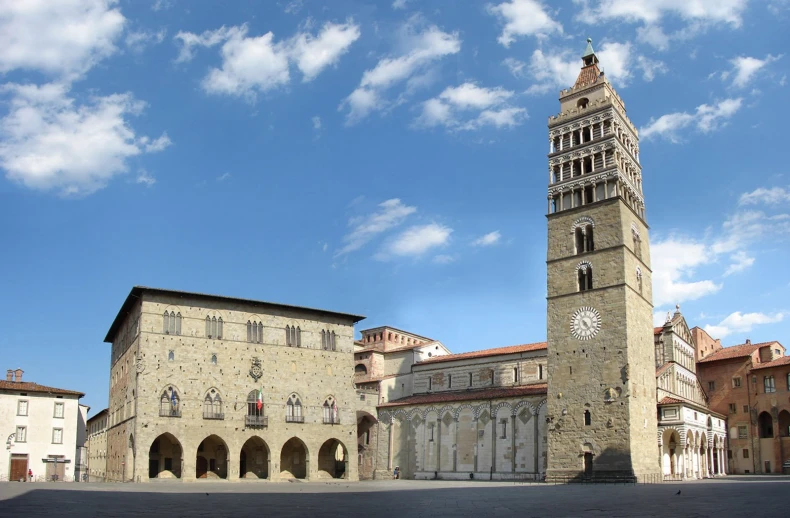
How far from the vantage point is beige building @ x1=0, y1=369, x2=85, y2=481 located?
4894 cm

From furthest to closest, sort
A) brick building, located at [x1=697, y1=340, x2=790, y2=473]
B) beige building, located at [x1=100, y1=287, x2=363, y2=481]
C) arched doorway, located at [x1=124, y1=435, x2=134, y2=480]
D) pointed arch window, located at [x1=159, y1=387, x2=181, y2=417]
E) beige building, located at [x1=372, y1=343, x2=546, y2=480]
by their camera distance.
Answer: brick building, located at [x1=697, y1=340, x2=790, y2=473] < beige building, located at [x1=372, y1=343, x2=546, y2=480] < beige building, located at [x1=100, y1=287, x2=363, y2=481] < pointed arch window, located at [x1=159, y1=387, x2=181, y2=417] < arched doorway, located at [x1=124, y1=435, x2=134, y2=480]

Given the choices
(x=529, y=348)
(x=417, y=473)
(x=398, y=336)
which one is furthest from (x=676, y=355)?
(x=398, y=336)

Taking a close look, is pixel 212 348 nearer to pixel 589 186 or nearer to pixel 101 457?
pixel 101 457

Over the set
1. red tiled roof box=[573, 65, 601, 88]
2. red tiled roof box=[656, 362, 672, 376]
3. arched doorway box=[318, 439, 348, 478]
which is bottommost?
arched doorway box=[318, 439, 348, 478]

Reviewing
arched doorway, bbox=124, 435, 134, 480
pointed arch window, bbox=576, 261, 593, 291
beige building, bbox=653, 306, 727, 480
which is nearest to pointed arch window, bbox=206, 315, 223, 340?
arched doorway, bbox=124, 435, 134, 480

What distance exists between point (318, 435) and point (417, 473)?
811 cm

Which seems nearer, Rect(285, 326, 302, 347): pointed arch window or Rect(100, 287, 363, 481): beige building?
Rect(100, 287, 363, 481): beige building

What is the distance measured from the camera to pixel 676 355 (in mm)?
50531

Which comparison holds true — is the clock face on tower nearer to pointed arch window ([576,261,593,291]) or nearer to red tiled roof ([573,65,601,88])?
pointed arch window ([576,261,593,291])

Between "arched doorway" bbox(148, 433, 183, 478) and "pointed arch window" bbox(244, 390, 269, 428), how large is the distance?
450 cm

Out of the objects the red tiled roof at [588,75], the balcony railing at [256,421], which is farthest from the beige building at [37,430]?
the red tiled roof at [588,75]

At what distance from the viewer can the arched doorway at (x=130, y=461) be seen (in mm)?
43150

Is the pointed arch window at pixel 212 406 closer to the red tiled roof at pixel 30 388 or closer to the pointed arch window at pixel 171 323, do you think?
the pointed arch window at pixel 171 323

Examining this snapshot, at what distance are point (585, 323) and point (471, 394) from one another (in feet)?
41.3
